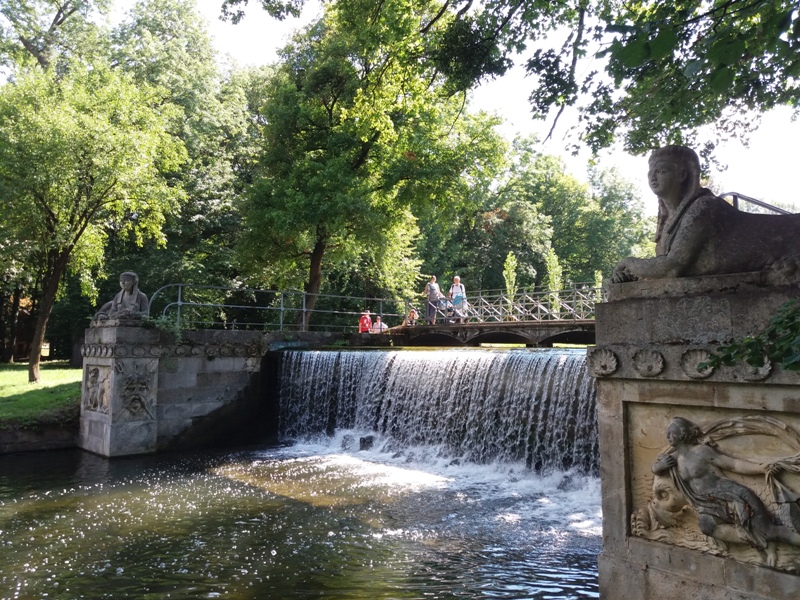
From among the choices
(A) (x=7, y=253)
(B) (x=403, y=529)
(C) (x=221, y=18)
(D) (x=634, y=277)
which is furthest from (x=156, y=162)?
(D) (x=634, y=277)

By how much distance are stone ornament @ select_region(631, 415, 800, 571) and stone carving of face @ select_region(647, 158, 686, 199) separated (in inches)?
56.0

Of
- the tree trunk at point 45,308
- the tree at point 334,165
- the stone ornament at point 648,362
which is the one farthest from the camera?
the tree at point 334,165

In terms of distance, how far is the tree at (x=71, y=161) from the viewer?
13641 millimetres

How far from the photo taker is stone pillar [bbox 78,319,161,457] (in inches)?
439

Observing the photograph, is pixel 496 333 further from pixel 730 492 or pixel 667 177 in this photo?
pixel 730 492

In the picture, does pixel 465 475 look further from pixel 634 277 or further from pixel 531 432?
pixel 634 277

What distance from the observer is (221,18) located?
366 inches

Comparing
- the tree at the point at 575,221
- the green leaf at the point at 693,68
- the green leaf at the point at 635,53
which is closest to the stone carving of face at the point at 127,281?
the green leaf at the point at 635,53

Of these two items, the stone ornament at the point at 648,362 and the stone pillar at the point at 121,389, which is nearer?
the stone ornament at the point at 648,362

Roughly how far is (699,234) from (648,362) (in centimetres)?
82

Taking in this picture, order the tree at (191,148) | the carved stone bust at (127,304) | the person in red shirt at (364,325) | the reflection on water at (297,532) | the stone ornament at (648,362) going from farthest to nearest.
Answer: the tree at (191,148)
the person in red shirt at (364,325)
the carved stone bust at (127,304)
the reflection on water at (297,532)
the stone ornament at (648,362)

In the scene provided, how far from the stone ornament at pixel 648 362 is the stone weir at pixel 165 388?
31.7 feet

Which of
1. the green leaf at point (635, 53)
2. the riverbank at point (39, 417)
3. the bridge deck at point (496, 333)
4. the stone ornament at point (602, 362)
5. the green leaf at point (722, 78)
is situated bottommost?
the riverbank at point (39, 417)

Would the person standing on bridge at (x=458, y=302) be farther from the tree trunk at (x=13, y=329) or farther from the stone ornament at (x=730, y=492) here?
A: the stone ornament at (x=730, y=492)
